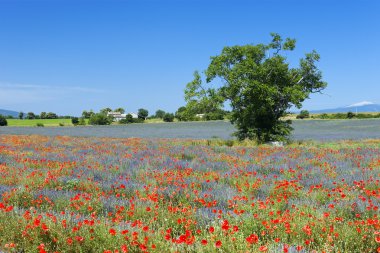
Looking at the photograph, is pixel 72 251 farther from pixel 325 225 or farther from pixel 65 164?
pixel 65 164

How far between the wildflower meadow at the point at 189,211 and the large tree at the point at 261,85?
12.1 metres

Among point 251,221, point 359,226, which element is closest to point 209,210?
point 251,221

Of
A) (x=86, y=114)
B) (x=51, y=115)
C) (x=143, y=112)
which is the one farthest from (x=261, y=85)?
(x=51, y=115)

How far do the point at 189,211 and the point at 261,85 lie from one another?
17354mm

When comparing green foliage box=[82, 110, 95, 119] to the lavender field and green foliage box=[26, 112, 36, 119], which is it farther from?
the lavender field

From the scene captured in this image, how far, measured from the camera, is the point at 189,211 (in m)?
4.98

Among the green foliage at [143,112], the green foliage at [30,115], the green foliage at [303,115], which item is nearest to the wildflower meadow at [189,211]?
the green foliage at [303,115]

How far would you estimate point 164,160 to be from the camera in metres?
11.4

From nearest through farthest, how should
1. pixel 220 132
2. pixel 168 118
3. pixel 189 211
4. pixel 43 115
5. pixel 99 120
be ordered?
pixel 189 211 → pixel 220 132 → pixel 99 120 → pixel 168 118 → pixel 43 115

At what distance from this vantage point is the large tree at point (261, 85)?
72.3 ft

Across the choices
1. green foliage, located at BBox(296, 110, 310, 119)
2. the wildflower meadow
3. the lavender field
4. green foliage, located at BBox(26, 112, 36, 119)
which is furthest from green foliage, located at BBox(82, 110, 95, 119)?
the wildflower meadow

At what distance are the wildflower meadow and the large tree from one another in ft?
39.8

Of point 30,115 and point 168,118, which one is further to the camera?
point 30,115

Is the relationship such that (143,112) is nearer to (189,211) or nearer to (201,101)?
(201,101)
